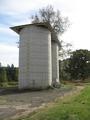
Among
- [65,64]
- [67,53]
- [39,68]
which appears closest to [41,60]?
[39,68]

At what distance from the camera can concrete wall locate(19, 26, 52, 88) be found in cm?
3528

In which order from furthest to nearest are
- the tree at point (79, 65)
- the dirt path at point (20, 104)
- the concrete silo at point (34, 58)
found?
the tree at point (79, 65)
the concrete silo at point (34, 58)
the dirt path at point (20, 104)

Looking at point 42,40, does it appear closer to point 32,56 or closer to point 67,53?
point 32,56

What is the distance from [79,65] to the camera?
78.2 metres

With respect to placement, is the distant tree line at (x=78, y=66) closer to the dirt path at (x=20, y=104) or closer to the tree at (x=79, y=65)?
the tree at (x=79, y=65)

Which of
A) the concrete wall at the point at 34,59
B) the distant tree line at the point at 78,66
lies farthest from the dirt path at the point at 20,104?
the distant tree line at the point at 78,66

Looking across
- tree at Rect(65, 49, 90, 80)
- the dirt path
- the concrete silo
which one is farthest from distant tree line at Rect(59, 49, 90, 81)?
the dirt path

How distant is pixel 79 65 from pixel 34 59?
43.9 metres

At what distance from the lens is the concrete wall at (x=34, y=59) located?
35281 millimetres

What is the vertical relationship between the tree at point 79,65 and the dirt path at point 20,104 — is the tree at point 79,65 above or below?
above

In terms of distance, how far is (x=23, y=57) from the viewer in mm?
35812

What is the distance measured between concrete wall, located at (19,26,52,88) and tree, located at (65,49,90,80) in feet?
139

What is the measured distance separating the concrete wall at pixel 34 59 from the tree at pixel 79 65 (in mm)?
42306

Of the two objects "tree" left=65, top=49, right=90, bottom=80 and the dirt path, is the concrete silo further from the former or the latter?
"tree" left=65, top=49, right=90, bottom=80
